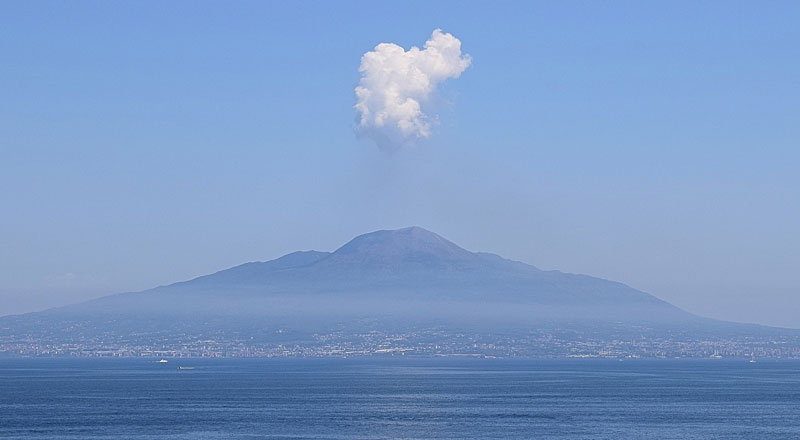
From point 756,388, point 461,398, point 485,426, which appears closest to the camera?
point 485,426

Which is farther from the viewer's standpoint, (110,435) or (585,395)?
(585,395)

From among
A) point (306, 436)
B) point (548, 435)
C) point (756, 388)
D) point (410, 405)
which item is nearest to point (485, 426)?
point (548, 435)

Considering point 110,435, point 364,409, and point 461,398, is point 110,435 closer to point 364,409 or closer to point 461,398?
point 364,409

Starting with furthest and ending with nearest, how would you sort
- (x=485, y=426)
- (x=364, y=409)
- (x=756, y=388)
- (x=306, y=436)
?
(x=756, y=388)
(x=364, y=409)
(x=485, y=426)
(x=306, y=436)

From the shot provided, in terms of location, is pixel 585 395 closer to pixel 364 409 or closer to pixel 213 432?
pixel 364 409

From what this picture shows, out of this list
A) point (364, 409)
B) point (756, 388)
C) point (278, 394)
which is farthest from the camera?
point (756, 388)

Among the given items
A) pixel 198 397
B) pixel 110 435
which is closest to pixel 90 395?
pixel 198 397

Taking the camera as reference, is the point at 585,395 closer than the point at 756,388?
Yes

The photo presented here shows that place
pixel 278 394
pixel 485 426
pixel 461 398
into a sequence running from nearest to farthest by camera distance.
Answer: pixel 485 426 → pixel 461 398 → pixel 278 394
